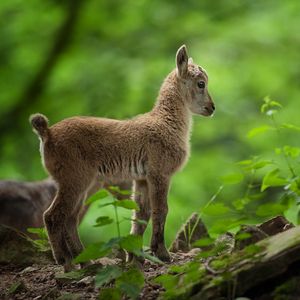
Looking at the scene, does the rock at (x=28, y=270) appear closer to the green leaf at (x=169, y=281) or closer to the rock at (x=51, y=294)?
the rock at (x=51, y=294)

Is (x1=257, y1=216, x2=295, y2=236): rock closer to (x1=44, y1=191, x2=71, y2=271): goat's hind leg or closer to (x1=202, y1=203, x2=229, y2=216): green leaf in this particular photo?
(x1=202, y1=203, x2=229, y2=216): green leaf

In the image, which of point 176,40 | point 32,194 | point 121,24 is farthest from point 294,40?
point 32,194

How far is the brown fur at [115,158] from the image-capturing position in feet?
23.0

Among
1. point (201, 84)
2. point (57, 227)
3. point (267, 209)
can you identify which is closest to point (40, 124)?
point (57, 227)

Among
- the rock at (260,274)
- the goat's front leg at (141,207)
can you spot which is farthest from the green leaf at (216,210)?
the goat's front leg at (141,207)

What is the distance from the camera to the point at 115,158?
24.4 ft

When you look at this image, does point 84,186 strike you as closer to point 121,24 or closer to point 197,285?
point 197,285

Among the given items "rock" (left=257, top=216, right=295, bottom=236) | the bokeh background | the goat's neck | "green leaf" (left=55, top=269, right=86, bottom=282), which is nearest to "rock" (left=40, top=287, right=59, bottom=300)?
"green leaf" (left=55, top=269, right=86, bottom=282)

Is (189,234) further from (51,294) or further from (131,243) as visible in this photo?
(131,243)

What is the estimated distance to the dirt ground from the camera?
5.86 meters

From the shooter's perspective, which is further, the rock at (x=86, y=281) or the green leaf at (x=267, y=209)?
the rock at (x=86, y=281)

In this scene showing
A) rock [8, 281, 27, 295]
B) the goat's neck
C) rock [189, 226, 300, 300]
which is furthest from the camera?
the goat's neck

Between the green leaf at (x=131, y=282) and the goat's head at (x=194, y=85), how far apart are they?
3.50m

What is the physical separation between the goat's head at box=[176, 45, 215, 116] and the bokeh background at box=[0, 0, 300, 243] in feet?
21.0
